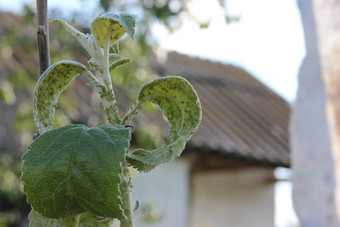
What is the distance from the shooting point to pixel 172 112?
1.60ft

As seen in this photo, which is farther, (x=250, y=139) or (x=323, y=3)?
(x=250, y=139)

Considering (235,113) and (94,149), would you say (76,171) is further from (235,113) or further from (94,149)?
(235,113)

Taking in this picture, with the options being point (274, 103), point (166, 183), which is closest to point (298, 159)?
point (166, 183)

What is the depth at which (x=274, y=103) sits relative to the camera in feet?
24.0

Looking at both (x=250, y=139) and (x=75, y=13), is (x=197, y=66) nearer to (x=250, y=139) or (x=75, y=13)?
(x=250, y=139)

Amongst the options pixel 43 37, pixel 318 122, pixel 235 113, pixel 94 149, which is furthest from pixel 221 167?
pixel 94 149

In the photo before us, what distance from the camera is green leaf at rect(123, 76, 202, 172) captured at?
1.46 ft

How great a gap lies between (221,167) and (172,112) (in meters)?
5.13

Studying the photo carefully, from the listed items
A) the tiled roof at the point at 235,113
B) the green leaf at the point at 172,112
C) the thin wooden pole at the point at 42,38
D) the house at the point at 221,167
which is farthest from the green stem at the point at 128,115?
the tiled roof at the point at 235,113

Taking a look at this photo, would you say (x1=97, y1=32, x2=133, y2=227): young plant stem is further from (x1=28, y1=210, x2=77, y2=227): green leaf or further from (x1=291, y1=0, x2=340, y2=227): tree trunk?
(x1=291, y1=0, x2=340, y2=227): tree trunk

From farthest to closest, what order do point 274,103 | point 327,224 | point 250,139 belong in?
point 274,103
point 250,139
point 327,224

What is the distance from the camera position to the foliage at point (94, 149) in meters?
0.38

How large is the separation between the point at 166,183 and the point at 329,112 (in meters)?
2.58

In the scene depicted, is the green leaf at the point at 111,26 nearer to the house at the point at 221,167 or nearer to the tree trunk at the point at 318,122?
the tree trunk at the point at 318,122
